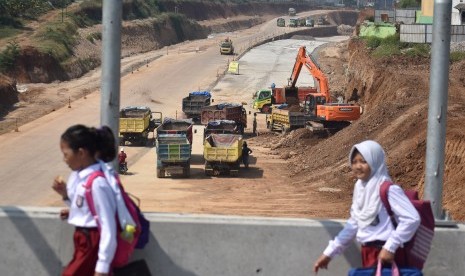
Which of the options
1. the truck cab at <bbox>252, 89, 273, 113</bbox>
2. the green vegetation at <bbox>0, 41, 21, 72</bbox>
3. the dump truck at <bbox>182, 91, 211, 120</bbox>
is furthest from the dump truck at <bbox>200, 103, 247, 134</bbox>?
the green vegetation at <bbox>0, 41, 21, 72</bbox>

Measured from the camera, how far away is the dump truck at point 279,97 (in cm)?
4903

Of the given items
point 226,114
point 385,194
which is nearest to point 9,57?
point 226,114

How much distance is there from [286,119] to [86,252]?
118ft

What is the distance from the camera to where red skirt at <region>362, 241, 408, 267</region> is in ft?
20.8

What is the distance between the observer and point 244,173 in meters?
33.8

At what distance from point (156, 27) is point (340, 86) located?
200ft

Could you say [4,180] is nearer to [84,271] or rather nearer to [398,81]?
[398,81]

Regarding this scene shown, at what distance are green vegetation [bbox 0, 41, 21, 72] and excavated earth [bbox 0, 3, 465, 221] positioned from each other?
32.4ft

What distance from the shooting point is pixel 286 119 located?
137 feet

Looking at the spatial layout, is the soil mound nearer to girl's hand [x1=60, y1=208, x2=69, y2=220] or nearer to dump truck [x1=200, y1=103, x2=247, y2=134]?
dump truck [x1=200, y1=103, x2=247, y2=134]

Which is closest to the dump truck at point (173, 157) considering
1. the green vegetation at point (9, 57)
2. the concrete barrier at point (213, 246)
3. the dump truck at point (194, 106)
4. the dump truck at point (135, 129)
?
the dump truck at point (135, 129)

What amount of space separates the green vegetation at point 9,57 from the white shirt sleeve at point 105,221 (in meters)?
63.4

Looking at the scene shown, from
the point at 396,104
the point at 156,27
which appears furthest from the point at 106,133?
the point at 156,27

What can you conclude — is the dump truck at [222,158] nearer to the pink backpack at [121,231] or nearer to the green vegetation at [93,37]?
the pink backpack at [121,231]
